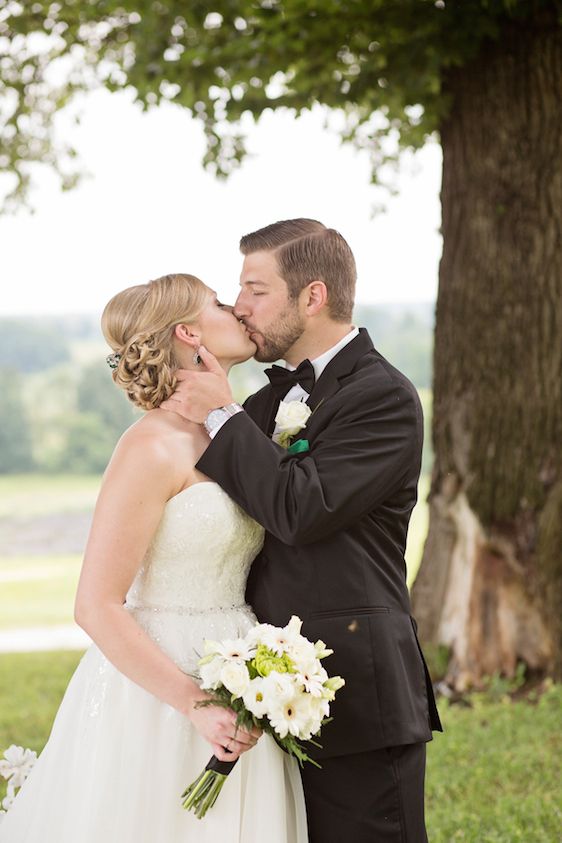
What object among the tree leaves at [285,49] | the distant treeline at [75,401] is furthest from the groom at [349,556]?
the distant treeline at [75,401]

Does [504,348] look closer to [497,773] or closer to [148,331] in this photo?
[497,773]

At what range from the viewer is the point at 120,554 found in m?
3.05

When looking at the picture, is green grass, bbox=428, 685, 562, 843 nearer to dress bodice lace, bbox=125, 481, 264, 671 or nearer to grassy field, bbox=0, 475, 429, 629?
dress bodice lace, bbox=125, 481, 264, 671

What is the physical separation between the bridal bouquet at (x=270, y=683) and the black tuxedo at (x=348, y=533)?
33 cm

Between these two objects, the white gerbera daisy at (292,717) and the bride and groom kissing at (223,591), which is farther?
the bride and groom kissing at (223,591)

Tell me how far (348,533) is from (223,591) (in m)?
0.42

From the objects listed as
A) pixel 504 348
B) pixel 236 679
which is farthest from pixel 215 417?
pixel 504 348

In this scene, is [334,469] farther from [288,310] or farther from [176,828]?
[176,828]

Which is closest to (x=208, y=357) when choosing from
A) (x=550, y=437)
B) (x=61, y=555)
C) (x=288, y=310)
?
(x=288, y=310)

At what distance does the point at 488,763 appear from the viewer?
19.5 feet

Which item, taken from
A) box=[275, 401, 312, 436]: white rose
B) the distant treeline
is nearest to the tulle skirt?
box=[275, 401, 312, 436]: white rose

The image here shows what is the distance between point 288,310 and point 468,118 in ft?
14.3

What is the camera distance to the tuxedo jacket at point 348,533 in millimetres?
3078

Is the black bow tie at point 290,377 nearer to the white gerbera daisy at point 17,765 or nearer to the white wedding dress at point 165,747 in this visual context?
the white wedding dress at point 165,747
